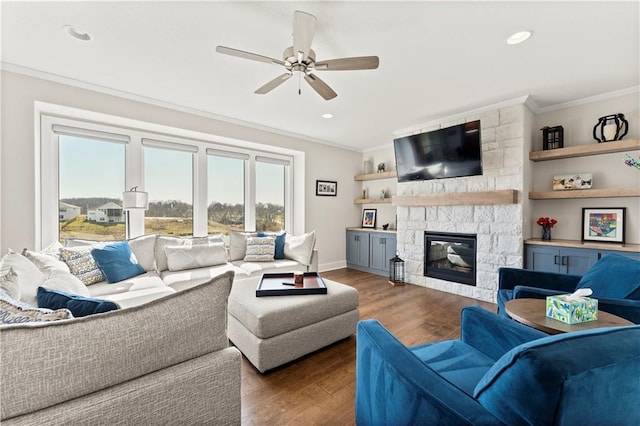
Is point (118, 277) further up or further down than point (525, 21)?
further down

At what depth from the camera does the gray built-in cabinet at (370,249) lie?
475 cm

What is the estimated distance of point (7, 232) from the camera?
251cm

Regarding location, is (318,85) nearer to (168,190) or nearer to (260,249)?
(260,249)

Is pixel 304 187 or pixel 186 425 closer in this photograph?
pixel 186 425

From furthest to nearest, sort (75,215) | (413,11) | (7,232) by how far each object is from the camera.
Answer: (75,215) → (7,232) → (413,11)

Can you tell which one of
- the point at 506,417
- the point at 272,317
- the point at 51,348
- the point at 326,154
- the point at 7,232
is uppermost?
the point at 326,154

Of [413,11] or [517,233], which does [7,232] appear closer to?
[413,11]

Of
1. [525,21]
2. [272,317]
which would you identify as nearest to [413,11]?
[525,21]

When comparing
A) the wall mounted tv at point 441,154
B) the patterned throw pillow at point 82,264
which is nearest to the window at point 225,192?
the patterned throw pillow at point 82,264

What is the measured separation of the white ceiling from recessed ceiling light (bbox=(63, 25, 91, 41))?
50 millimetres

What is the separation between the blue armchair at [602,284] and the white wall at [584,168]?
1677 millimetres

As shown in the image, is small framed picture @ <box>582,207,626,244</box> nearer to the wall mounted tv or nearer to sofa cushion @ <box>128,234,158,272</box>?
the wall mounted tv

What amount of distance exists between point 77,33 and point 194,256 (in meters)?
2.26

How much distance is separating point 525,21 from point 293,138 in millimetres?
3425
